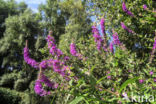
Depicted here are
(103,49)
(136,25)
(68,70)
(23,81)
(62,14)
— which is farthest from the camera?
(62,14)

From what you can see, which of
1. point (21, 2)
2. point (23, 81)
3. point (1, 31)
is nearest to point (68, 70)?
point (23, 81)

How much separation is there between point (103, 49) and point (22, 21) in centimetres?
1403

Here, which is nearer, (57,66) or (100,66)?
(57,66)

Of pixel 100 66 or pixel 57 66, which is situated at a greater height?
pixel 57 66

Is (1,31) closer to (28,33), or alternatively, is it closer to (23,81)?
(28,33)

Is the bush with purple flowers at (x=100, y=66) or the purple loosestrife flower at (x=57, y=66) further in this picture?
the purple loosestrife flower at (x=57, y=66)

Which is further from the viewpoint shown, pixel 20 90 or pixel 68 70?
pixel 20 90

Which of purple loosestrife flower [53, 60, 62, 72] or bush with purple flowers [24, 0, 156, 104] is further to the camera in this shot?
purple loosestrife flower [53, 60, 62, 72]

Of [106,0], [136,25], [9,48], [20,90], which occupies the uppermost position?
[106,0]

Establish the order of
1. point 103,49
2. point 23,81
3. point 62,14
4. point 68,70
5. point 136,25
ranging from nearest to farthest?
point 68,70
point 103,49
point 136,25
point 23,81
point 62,14

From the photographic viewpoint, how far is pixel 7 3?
20.5 metres

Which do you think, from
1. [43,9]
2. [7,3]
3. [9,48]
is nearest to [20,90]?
[9,48]

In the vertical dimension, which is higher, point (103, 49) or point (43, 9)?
point (43, 9)

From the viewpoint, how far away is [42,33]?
15391 mm
